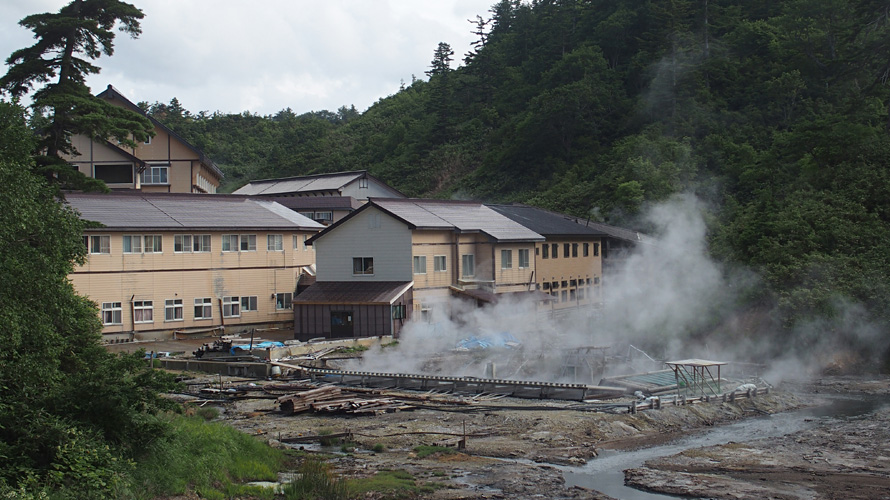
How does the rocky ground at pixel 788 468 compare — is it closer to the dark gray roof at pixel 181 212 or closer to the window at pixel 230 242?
the dark gray roof at pixel 181 212

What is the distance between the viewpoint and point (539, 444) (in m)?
21.0

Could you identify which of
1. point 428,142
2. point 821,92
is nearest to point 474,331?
point 821,92

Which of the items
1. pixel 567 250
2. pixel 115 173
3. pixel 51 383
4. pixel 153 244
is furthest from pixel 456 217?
pixel 51 383

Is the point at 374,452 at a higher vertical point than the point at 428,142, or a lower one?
lower

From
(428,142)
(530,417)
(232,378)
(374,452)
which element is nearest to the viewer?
(374,452)

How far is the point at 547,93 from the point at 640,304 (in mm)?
29913

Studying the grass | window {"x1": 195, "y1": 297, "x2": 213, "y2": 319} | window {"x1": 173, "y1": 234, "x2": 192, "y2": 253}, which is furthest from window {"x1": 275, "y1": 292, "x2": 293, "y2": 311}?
the grass

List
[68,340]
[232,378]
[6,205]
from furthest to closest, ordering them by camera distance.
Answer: [232,378]
[68,340]
[6,205]

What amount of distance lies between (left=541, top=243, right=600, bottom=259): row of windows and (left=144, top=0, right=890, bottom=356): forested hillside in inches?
232

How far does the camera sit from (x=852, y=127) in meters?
42.4

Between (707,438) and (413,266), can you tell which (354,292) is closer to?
(413,266)

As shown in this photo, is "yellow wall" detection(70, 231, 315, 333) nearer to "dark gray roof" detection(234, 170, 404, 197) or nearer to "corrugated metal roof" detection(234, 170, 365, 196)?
"dark gray roof" detection(234, 170, 404, 197)

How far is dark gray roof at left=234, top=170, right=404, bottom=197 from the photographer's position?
6738cm

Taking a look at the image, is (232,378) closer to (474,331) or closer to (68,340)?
(474,331)
